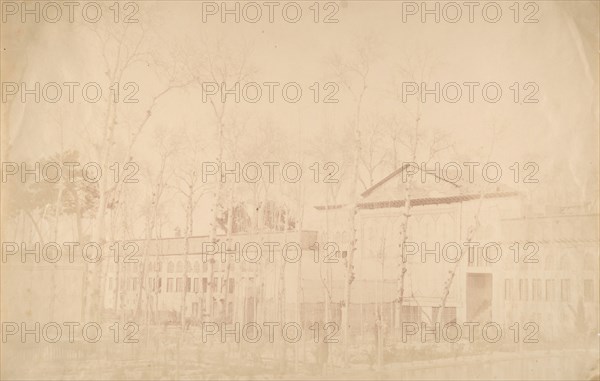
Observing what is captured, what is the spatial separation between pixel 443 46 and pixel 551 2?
0.86 m

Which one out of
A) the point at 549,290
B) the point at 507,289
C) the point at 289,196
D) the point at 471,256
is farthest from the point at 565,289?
the point at 289,196

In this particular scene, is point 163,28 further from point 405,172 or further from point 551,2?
point 551,2

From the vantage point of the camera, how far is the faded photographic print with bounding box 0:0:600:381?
15.6 feet

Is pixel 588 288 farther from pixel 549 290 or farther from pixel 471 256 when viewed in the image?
pixel 471 256

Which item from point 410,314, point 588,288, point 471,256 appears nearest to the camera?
point 410,314

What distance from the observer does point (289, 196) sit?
16.0 ft

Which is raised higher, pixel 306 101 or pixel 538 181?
pixel 306 101

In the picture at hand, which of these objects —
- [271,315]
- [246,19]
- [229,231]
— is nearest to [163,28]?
[246,19]

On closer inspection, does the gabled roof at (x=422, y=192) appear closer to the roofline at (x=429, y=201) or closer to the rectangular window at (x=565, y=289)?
the roofline at (x=429, y=201)

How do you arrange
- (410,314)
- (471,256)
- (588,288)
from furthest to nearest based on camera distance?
1. (588,288)
2. (471,256)
3. (410,314)

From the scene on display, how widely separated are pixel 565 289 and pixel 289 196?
197cm

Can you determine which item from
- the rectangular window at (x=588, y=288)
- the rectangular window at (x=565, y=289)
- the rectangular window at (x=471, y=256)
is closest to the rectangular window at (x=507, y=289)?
the rectangular window at (x=471, y=256)

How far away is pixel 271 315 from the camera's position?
15.8 feet

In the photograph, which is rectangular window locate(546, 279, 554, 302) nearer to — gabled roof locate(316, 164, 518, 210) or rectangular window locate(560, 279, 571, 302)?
rectangular window locate(560, 279, 571, 302)
